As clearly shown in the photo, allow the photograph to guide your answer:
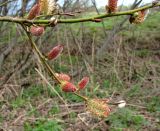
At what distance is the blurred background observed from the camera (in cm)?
523

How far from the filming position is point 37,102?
6.07 metres

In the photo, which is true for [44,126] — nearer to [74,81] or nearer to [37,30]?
[74,81]

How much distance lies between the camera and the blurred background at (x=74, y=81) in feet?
17.2

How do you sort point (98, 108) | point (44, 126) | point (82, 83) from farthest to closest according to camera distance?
point (44, 126) < point (82, 83) < point (98, 108)

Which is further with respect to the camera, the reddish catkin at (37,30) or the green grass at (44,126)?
the green grass at (44,126)

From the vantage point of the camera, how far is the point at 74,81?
710cm

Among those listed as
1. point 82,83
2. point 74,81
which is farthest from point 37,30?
point 74,81

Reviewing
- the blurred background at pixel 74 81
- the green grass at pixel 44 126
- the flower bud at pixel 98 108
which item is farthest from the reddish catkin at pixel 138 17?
the green grass at pixel 44 126

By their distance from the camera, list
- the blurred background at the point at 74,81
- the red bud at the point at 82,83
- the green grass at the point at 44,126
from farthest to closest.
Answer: the blurred background at the point at 74,81 < the green grass at the point at 44,126 < the red bud at the point at 82,83

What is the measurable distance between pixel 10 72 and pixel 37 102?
23.8 inches

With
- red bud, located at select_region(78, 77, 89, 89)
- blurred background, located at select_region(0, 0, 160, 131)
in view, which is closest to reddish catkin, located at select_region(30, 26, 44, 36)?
red bud, located at select_region(78, 77, 89, 89)

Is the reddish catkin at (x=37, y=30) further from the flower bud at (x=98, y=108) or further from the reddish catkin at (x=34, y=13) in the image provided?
the flower bud at (x=98, y=108)

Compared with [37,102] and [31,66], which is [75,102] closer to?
[37,102]

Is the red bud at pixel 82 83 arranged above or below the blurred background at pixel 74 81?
above
